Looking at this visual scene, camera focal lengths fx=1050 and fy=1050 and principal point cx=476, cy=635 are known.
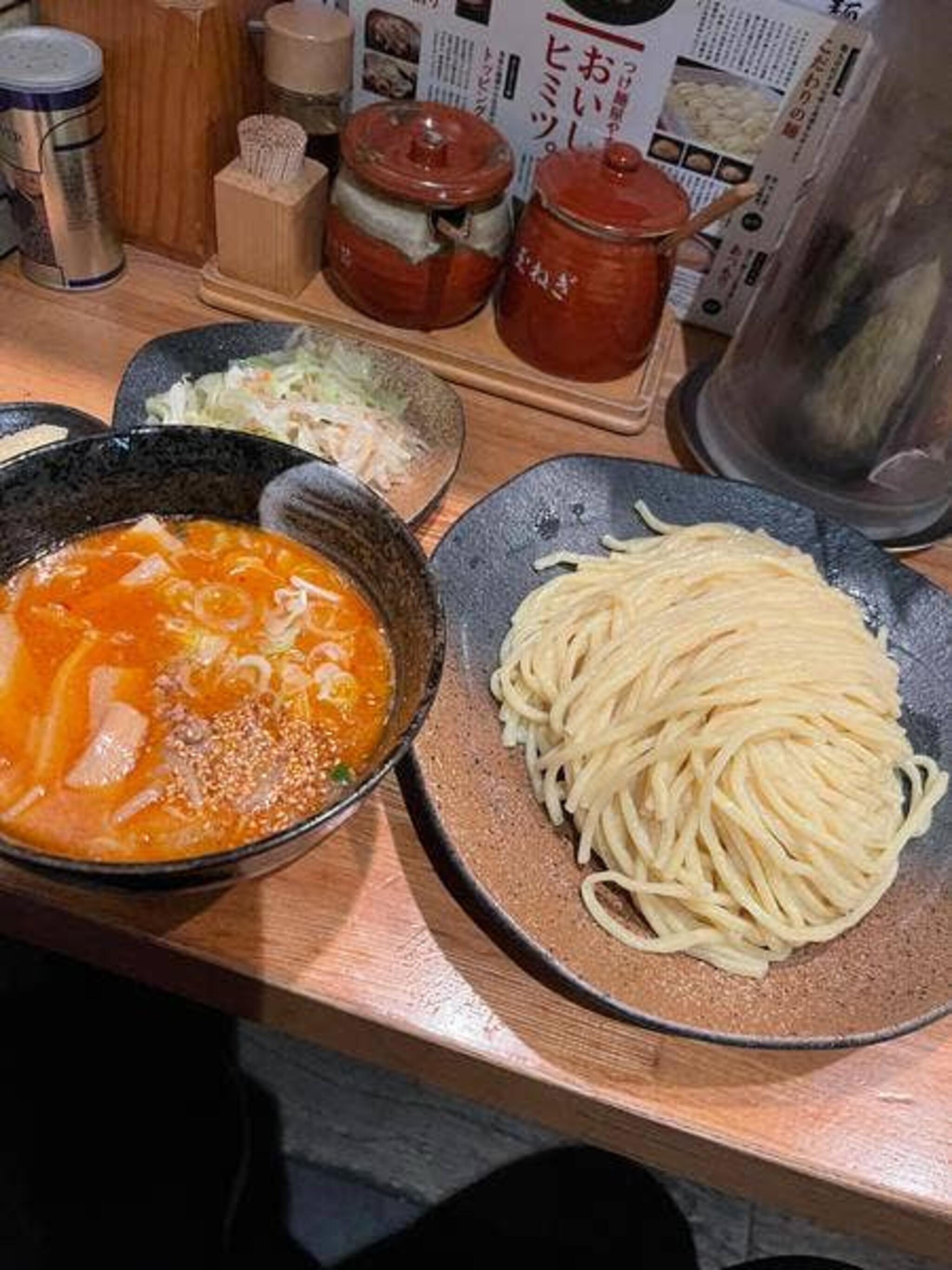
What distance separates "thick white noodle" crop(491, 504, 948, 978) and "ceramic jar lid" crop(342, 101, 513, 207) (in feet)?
2.05

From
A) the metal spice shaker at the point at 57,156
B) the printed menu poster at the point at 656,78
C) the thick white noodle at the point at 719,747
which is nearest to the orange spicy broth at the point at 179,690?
the thick white noodle at the point at 719,747

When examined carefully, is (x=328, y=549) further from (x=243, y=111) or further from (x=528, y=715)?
(x=243, y=111)

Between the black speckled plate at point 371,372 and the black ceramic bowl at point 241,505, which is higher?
the black ceramic bowl at point 241,505

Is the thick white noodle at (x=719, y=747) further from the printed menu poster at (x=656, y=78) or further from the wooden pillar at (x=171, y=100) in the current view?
the wooden pillar at (x=171, y=100)

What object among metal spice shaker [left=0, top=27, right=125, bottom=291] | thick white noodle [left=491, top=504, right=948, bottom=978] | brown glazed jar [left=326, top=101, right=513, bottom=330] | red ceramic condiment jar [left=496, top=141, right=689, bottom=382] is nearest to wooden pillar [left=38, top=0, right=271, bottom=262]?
metal spice shaker [left=0, top=27, right=125, bottom=291]

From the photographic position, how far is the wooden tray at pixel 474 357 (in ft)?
5.53

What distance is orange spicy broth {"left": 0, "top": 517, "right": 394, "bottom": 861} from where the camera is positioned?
93 centimetres

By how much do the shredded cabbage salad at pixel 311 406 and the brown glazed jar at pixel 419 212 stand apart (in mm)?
161

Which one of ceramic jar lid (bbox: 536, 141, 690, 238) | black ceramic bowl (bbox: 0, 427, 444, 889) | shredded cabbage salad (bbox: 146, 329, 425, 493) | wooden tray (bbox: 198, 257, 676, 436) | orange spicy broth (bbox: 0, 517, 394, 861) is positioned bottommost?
wooden tray (bbox: 198, 257, 676, 436)

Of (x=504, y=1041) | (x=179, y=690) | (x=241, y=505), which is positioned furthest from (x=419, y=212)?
(x=504, y=1041)

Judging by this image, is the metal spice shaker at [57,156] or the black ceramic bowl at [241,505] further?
the metal spice shaker at [57,156]

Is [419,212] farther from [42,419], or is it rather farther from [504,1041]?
[504,1041]

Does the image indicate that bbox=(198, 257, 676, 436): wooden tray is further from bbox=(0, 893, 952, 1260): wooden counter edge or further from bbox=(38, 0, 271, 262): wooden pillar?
bbox=(0, 893, 952, 1260): wooden counter edge

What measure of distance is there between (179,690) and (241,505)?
0.23 m
